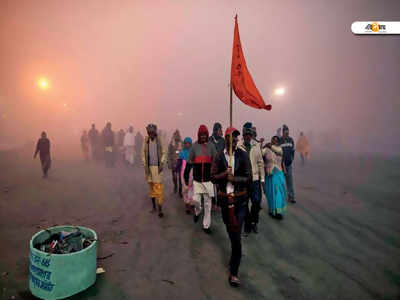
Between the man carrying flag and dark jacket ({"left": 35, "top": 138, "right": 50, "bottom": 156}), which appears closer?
the man carrying flag

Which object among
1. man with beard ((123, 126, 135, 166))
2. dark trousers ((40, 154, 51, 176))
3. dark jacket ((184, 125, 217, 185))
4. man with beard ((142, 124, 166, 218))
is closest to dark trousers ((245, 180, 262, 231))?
dark jacket ((184, 125, 217, 185))

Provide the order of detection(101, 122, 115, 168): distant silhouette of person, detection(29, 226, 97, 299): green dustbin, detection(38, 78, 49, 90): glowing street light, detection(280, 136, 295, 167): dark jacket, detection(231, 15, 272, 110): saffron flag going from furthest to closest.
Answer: detection(38, 78, 49, 90): glowing street light, detection(101, 122, 115, 168): distant silhouette of person, detection(280, 136, 295, 167): dark jacket, detection(231, 15, 272, 110): saffron flag, detection(29, 226, 97, 299): green dustbin

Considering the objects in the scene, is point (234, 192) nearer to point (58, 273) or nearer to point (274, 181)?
point (58, 273)

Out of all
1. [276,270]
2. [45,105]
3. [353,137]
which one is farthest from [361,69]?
[45,105]

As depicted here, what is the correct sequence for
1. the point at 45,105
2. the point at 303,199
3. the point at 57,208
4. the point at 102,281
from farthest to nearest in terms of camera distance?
the point at 45,105, the point at 303,199, the point at 57,208, the point at 102,281

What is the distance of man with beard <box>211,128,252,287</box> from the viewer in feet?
Answer: 10.3

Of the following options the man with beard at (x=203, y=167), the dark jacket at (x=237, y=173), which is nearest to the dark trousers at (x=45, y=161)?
the man with beard at (x=203, y=167)

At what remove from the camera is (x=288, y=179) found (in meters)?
6.84

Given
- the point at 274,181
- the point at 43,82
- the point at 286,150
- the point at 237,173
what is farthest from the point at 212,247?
the point at 43,82

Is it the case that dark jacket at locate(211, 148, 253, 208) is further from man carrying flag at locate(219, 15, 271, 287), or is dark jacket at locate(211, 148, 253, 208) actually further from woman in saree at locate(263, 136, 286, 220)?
woman in saree at locate(263, 136, 286, 220)

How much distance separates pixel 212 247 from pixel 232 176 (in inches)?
73.3

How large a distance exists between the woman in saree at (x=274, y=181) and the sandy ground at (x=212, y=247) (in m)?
0.32

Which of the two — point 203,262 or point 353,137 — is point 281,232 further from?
point 353,137

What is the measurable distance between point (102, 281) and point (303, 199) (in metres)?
6.37
